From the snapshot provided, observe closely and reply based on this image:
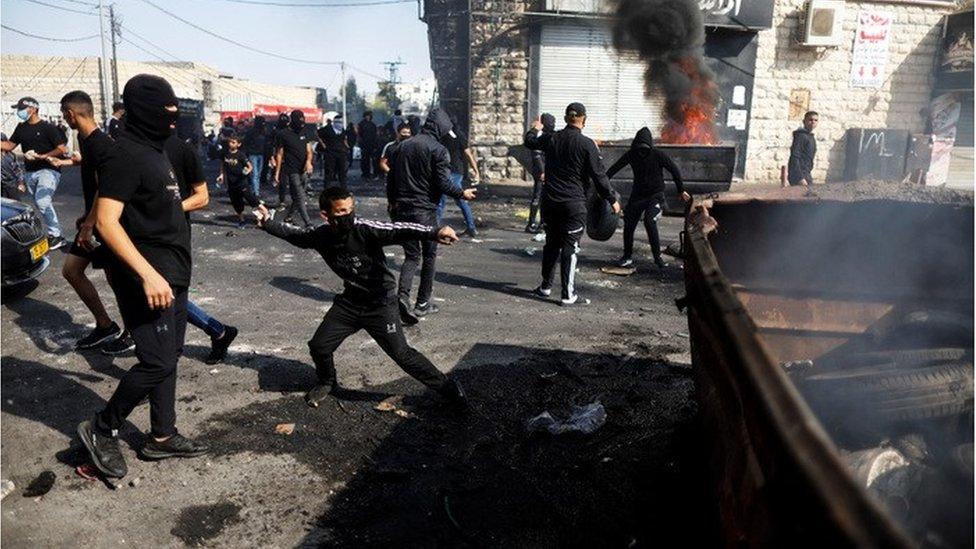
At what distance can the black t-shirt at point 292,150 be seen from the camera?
10.5 m

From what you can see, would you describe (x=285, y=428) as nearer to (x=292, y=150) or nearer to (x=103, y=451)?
(x=103, y=451)

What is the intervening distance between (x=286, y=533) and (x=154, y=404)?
3.55ft

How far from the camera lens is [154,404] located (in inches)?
135

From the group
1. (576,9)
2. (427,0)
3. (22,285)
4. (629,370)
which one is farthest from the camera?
(427,0)

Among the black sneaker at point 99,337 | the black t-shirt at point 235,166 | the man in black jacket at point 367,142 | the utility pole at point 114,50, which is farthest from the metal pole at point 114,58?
the black sneaker at point 99,337

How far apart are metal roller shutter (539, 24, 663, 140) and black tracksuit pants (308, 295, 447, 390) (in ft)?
45.4

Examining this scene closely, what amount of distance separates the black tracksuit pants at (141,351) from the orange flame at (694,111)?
43.5 feet

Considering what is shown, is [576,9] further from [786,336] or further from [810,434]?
[810,434]

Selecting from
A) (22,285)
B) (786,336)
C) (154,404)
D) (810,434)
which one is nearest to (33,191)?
(22,285)

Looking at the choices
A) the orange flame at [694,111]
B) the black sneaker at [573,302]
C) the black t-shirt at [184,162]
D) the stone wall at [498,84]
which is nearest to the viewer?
the black t-shirt at [184,162]

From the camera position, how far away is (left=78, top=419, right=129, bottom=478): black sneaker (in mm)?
3285

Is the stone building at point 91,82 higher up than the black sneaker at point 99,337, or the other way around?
the stone building at point 91,82

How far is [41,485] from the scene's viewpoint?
325cm

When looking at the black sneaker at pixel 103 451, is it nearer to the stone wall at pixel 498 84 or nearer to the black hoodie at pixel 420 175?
the black hoodie at pixel 420 175
